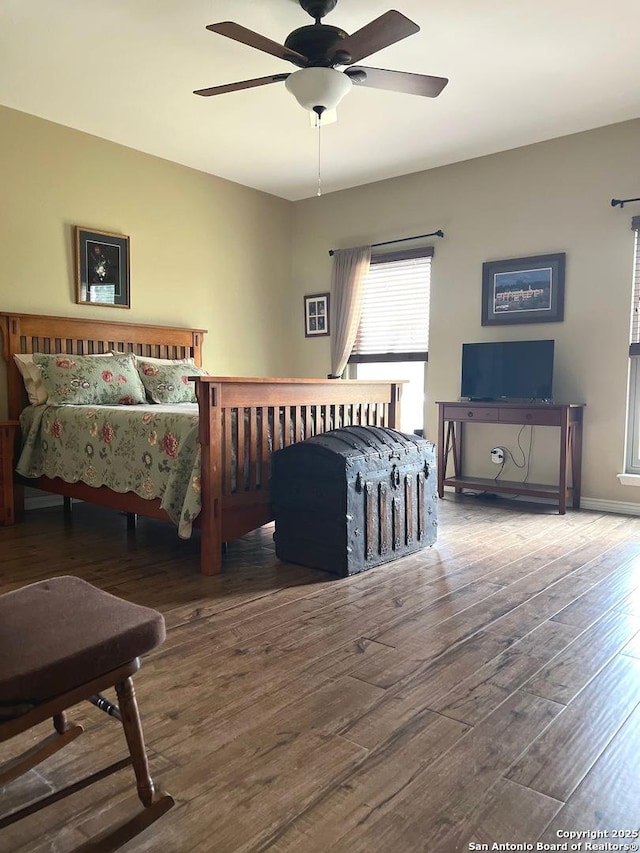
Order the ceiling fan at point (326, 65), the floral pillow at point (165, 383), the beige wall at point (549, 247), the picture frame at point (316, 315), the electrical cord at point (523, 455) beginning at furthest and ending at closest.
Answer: the picture frame at point (316, 315)
the electrical cord at point (523, 455)
the floral pillow at point (165, 383)
the beige wall at point (549, 247)
the ceiling fan at point (326, 65)

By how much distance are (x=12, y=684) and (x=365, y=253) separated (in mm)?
4986

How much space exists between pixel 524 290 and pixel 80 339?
3.29m

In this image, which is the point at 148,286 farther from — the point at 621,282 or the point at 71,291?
the point at 621,282

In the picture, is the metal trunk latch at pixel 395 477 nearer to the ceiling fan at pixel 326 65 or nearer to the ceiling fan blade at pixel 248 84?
the ceiling fan at pixel 326 65

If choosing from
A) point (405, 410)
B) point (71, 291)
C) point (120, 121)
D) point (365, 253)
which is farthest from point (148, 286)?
point (405, 410)

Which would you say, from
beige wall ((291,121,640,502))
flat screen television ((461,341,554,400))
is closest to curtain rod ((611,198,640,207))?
beige wall ((291,121,640,502))

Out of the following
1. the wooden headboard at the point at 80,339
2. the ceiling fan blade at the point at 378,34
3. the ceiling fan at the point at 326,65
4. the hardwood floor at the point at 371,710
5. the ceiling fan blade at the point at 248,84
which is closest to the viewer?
the hardwood floor at the point at 371,710

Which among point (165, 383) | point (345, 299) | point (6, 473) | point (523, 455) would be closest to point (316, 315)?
point (345, 299)

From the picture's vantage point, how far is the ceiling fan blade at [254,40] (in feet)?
8.39

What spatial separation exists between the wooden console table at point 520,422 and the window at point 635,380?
1.06 ft

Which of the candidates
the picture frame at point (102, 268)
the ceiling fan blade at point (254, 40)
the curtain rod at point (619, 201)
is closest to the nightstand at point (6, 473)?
the picture frame at point (102, 268)

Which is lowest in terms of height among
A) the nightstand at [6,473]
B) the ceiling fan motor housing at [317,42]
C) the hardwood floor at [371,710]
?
the hardwood floor at [371,710]

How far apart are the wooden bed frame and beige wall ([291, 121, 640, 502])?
1364 mm

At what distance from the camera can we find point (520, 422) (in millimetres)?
4355
